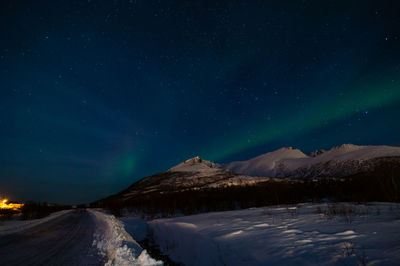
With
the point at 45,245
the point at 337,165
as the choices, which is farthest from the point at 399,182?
the point at 337,165

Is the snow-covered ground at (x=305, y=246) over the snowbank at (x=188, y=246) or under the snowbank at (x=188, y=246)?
over

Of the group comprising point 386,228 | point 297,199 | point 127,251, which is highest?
point 386,228

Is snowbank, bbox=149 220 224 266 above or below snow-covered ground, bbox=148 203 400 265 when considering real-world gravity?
below

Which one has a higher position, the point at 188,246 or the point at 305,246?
the point at 305,246

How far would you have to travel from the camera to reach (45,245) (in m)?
6.82

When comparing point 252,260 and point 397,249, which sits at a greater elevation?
point 397,249

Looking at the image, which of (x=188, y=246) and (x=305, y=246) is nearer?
(x=305, y=246)

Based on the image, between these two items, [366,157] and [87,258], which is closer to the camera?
[87,258]

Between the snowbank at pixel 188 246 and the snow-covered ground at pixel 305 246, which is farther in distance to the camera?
the snowbank at pixel 188 246

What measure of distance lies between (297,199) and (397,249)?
59.2 feet

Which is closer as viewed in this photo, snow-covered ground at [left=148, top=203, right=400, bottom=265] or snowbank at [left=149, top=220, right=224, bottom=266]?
snow-covered ground at [left=148, top=203, right=400, bottom=265]

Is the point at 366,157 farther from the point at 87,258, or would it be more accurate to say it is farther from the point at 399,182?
the point at 87,258

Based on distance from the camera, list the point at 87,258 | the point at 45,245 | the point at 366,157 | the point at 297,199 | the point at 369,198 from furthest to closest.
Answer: the point at 366,157, the point at 297,199, the point at 369,198, the point at 45,245, the point at 87,258

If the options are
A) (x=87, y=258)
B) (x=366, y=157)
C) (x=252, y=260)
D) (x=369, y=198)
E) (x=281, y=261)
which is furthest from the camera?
(x=366, y=157)
